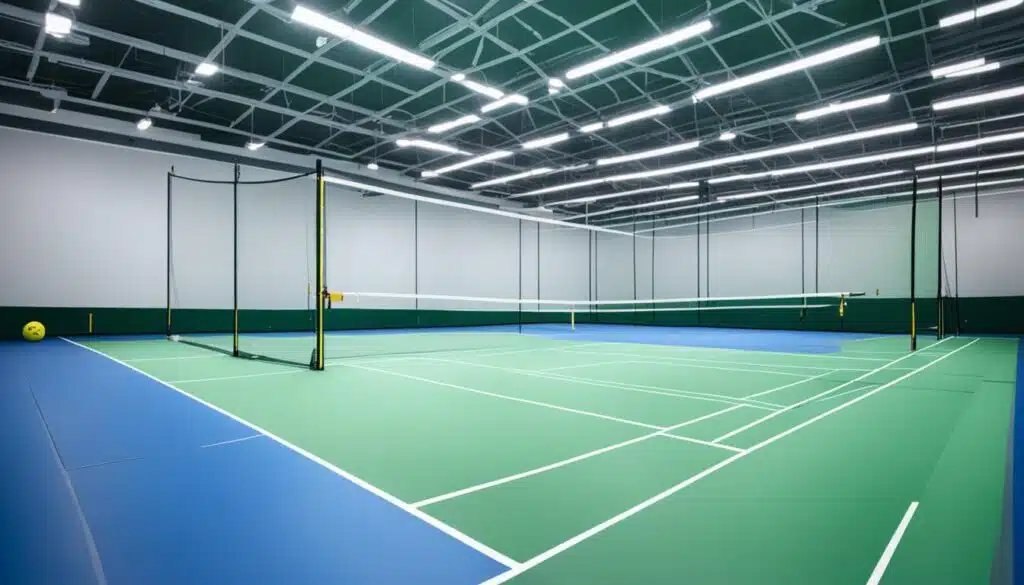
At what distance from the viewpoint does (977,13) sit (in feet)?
27.8

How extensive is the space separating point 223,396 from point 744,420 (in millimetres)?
5271

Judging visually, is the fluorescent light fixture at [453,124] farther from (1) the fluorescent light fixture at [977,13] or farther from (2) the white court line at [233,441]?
(2) the white court line at [233,441]

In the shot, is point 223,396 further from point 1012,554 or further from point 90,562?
point 1012,554

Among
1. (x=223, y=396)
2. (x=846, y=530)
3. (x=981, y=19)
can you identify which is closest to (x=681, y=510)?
(x=846, y=530)

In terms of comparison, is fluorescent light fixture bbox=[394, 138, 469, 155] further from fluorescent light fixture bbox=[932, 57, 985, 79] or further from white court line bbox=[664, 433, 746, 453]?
white court line bbox=[664, 433, 746, 453]

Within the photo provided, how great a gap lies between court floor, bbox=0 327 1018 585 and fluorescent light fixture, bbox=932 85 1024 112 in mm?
7968

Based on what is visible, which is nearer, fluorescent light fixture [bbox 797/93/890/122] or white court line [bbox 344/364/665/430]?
white court line [bbox 344/364/665/430]

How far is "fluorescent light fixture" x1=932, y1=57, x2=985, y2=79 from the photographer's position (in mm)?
9617

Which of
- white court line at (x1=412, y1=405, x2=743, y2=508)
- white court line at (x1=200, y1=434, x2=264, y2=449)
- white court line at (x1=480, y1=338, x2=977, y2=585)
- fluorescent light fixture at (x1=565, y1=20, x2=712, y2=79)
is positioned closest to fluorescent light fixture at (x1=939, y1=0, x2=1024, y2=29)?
fluorescent light fixture at (x1=565, y1=20, x2=712, y2=79)

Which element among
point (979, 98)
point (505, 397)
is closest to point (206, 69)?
point (505, 397)

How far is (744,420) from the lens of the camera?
4664 millimetres

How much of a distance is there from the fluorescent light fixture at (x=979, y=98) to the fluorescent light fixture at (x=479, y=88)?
9.79 metres

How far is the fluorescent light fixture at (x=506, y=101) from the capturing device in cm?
1162

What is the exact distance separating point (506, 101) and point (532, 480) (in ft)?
33.4
